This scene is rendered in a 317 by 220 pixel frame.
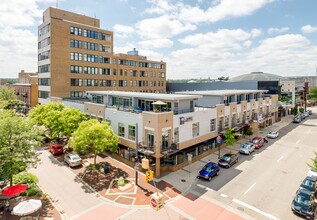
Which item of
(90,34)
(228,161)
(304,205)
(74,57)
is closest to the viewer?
(304,205)

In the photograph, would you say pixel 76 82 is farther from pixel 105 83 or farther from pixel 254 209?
pixel 254 209

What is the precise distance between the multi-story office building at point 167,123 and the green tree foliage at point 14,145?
10605mm

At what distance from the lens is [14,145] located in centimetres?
1958

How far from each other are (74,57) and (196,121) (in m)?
39.4

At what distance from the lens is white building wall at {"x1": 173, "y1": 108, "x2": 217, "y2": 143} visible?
2742cm

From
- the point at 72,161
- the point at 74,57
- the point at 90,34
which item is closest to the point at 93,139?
the point at 72,161

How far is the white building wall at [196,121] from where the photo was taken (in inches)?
1080

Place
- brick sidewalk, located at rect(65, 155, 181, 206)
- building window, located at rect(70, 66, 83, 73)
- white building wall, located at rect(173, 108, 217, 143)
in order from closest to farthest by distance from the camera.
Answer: brick sidewalk, located at rect(65, 155, 181, 206) → white building wall, located at rect(173, 108, 217, 143) → building window, located at rect(70, 66, 83, 73)

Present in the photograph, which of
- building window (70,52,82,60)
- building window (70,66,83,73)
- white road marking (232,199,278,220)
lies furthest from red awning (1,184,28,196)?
building window (70,52,82,60)

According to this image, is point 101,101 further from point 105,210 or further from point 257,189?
point 257,189

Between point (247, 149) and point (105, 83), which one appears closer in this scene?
point (247, 149)

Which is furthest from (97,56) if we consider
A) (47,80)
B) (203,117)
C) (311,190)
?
(311,190)

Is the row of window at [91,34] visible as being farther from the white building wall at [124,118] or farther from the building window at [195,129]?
the building window at [195,129]

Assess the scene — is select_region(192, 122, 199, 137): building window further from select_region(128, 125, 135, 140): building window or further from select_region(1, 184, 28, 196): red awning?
select_region(1, 184, 28, 196): red awning
